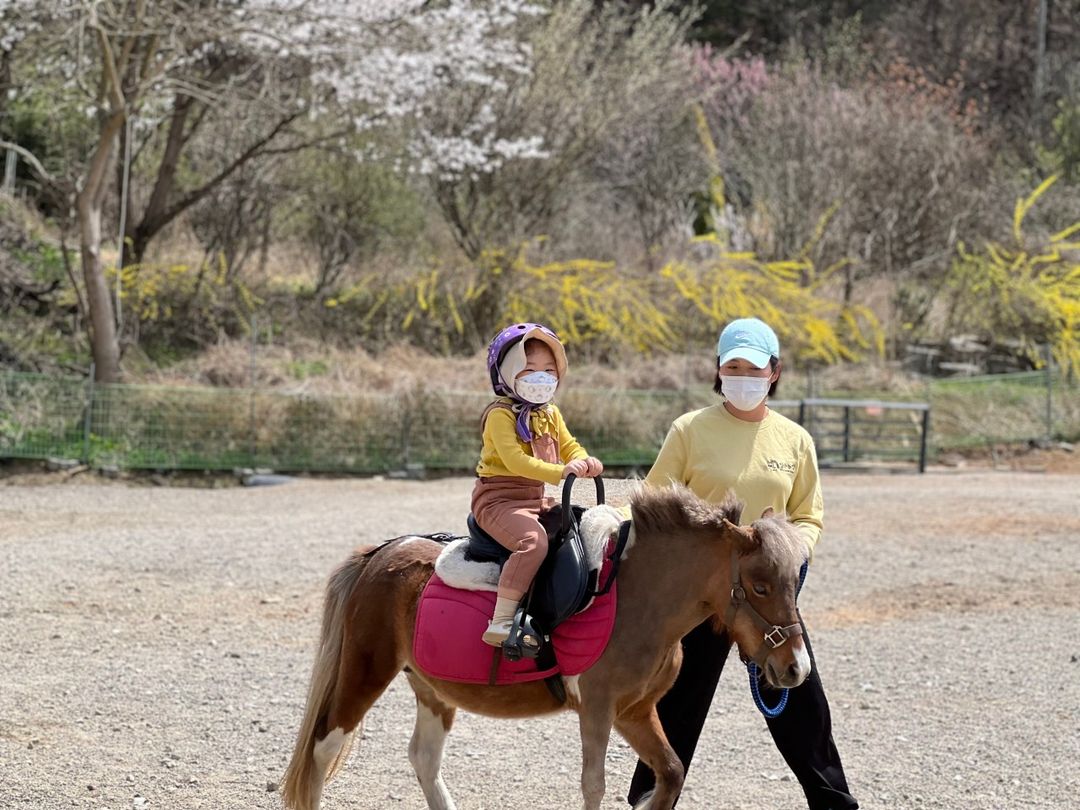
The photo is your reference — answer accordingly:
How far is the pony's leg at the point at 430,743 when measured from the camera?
4.65 m

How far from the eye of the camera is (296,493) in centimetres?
1492

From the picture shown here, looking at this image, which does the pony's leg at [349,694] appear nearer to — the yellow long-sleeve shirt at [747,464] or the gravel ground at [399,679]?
the gravel ground at [399,679]

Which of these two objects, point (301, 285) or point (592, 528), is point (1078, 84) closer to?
point (301, 285)

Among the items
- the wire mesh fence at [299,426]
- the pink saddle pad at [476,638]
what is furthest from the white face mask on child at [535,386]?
the wire mesh fence at [299,426]

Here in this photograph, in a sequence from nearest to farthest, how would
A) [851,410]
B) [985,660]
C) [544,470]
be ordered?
[544,470] → [985,660] → [851,410]

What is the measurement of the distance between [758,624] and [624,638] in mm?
437

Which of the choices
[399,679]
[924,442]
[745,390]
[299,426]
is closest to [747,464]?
[745,390]

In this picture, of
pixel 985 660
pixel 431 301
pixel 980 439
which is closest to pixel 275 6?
pixel 431 301

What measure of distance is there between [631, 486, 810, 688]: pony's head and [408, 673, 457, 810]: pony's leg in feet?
3.61

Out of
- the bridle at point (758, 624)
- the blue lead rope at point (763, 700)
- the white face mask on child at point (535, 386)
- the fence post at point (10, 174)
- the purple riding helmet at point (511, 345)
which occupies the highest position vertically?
the fence post at point (10, 174)

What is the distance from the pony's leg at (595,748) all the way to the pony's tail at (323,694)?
978 millimetres

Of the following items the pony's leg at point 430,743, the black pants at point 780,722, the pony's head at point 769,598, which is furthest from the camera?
the pony's leg at point 430,743

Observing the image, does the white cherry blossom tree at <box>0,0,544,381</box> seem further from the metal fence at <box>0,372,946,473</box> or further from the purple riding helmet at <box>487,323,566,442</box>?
the purple riding helmet at <box>487,323,566,442</box>

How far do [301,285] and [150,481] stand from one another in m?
7.06
